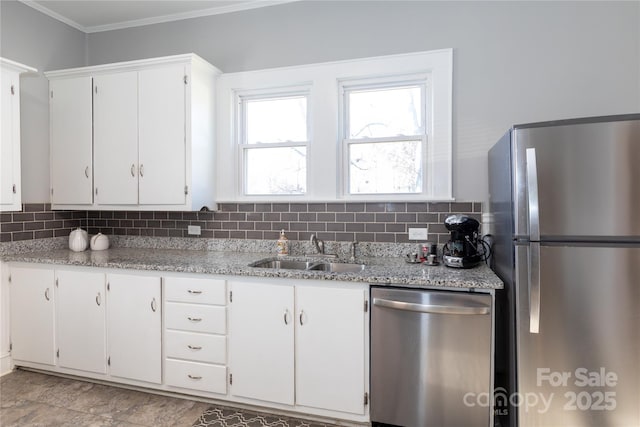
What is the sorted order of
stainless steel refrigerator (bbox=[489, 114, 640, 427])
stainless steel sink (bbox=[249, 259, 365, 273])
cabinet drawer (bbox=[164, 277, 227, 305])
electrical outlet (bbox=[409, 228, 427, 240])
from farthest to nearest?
electrical outlet (bbox=[409, 228, 427, 240]), stainless steel sink (bbox=[249, 259, 365, 273]), cabinet drawer (bbox=[164, 277, 227, 305]), stainless steel refrigerator (bbox=[489, 114, 640, 427])

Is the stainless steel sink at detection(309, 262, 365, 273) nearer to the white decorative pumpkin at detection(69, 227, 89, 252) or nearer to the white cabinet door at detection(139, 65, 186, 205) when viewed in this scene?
the white cabinet door at detection(139, 65, 186, 205)

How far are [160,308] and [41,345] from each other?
1105 mm

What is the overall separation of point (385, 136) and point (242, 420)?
2137 mm

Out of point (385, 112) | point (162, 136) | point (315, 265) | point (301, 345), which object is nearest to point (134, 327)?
point (301, 345)

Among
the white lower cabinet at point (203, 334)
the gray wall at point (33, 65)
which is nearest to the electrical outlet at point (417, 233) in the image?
the white lower cabinet at point (203, 334)

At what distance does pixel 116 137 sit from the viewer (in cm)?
293

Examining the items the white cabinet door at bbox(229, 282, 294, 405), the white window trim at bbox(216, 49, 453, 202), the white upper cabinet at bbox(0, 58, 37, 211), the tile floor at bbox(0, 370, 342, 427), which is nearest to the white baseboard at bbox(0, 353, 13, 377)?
the tile floor at bbox(0, 370, 342, 427)

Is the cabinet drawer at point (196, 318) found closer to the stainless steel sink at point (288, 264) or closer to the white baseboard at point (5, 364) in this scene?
the stainless steel sink at point (288, 264)

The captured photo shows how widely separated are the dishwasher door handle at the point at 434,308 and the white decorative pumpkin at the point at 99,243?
2.46m

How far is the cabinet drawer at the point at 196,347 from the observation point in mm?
2284

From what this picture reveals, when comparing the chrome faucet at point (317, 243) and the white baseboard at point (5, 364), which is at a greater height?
the chrome faucet at point (317, 243)

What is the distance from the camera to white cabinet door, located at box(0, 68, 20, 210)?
2.66 m

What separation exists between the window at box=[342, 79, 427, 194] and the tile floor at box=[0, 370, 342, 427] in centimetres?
169

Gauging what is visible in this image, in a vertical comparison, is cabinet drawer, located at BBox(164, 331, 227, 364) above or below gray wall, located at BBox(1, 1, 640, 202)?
below
